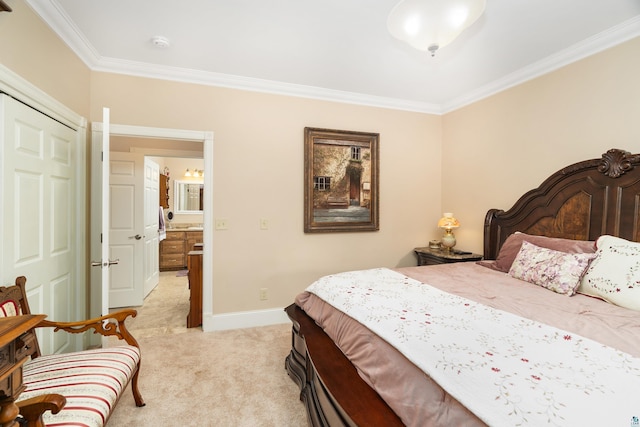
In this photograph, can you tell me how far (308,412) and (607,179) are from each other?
2.70m

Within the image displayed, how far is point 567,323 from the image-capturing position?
1.47 meters

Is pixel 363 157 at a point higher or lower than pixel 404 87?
lower

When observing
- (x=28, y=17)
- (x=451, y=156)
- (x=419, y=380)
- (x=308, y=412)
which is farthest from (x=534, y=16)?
(x=28, y=17)

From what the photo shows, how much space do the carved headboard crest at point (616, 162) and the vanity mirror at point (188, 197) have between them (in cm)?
677

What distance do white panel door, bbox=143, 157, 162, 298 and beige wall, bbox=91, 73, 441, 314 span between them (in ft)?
4.87

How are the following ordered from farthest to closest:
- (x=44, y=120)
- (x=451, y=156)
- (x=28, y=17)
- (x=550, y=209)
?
(x=451, y=156) → (x=550, y=209) → (x=44, y=120) → (x=28, y=17)

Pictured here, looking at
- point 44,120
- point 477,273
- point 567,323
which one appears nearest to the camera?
point 567,323

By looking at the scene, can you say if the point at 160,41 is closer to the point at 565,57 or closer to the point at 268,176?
the point at 268,176

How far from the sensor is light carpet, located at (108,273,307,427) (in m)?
1.88

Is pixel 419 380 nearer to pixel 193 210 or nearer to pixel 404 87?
pixel 404 87

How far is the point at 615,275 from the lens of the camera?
6.06ft

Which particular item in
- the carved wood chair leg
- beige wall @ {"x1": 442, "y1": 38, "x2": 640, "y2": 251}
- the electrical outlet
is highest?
beige wall @ {"x1": 442, "y1": 38, "x2": 640, "y2": 251}

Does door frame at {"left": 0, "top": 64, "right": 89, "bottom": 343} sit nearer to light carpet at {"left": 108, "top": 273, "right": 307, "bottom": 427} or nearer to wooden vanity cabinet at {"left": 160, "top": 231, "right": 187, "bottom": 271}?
light carpet at {"left": 108, "top": 273, "right": 307, "bottom": 427}

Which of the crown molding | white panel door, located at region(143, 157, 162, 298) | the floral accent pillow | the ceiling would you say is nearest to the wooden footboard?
the floral accent pillow
